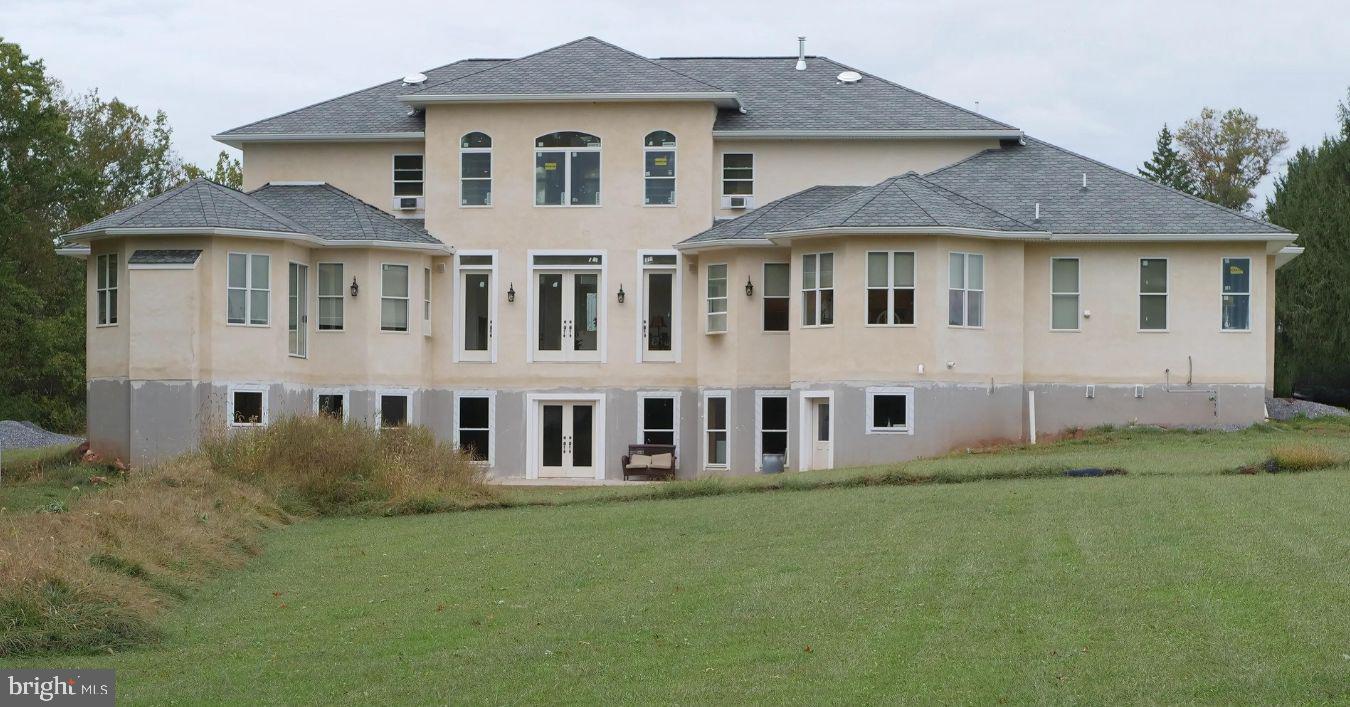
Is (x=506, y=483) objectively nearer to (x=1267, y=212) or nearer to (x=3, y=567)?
(x=3, y=567)

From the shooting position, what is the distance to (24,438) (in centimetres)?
4944

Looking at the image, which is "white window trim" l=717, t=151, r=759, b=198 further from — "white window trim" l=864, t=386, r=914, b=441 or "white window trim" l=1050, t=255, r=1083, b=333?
"white window trim" l=1050, t=255, r=1083, b=333

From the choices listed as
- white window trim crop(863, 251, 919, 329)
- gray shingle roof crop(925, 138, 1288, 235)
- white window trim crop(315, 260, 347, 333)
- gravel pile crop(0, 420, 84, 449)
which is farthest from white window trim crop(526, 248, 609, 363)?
gravel pile crop(0, 420, 84, 449)

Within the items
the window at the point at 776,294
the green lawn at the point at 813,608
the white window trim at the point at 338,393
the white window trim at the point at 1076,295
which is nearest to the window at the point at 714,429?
the window at the point at 776,294

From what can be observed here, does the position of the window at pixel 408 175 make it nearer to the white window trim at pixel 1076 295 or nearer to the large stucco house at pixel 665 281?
the large stucco house at pixel 665 281

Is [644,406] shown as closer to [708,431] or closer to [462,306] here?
[708,431]

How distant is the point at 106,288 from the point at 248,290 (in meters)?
3.10

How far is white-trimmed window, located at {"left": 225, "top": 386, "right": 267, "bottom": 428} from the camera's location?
34.0 meters

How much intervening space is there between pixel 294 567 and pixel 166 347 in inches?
619

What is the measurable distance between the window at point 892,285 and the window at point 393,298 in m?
10.4

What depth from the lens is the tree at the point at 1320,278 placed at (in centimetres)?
5691

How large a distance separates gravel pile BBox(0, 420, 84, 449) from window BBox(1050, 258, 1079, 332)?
2766 cm

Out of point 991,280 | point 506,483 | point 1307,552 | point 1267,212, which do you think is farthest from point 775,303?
point 1267,212

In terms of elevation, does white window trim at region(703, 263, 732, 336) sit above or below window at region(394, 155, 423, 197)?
below
